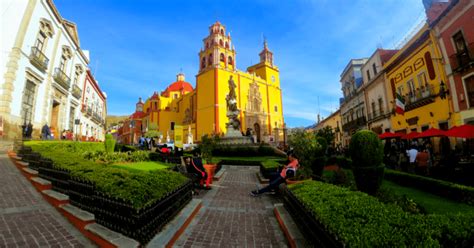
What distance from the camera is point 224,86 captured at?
38.3 m

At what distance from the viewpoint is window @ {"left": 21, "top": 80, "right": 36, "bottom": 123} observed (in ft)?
46.2

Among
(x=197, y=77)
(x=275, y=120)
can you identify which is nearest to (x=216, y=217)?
(x=197, y=77)

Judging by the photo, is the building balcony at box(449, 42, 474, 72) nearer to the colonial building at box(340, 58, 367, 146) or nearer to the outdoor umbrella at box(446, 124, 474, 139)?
the outdoor umbrella at box(446, 124, 474, 139)

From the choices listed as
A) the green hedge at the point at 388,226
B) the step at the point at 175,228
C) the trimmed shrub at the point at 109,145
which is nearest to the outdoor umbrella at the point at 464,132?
the green hedge at the point at 388,226

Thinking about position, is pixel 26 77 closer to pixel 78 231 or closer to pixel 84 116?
pixel 84 116

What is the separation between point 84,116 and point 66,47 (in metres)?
9.96

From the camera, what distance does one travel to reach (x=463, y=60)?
41.2 feet

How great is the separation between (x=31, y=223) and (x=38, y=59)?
1670 cm

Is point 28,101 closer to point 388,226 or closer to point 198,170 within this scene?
point 198,170

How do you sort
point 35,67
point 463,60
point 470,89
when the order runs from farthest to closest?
point 35,67, point 463,60, point 470,89

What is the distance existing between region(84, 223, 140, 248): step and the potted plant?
467cm

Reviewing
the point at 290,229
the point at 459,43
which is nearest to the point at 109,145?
the point at 290,229

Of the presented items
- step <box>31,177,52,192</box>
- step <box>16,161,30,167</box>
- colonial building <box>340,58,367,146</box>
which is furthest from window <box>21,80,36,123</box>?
colonial building <box>340,58,367,146</box>

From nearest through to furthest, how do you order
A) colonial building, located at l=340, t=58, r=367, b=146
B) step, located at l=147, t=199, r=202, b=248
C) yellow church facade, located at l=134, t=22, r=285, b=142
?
step, located at l=147, t=199, r=202, b=248
colonial building, located at l=340, t=58, r=367, b=146
yellow church facade, located at l=134, t=22, r=285, b=142
